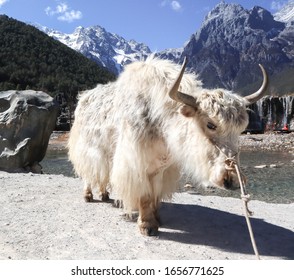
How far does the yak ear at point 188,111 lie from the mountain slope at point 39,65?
162 feet

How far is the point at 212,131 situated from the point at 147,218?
4.38 feet

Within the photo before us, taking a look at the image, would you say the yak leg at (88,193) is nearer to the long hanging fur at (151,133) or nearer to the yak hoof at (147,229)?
the long hanging fur at (151,133)


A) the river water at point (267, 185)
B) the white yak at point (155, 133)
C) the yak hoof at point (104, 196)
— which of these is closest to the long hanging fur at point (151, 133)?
the white yak at point (155, 133)

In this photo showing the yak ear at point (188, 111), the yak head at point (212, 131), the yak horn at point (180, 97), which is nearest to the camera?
the yak head at point (212, 131)

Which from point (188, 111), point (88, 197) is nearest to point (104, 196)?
point (88, 197)

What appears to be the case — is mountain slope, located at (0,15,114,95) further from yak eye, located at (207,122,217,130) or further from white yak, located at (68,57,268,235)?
yak eye, located at (207,122,217,130)

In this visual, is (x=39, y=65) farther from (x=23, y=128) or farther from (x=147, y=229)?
(x=147, y=229)

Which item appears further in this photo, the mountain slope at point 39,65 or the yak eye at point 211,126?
the mountain slope at point 39,65

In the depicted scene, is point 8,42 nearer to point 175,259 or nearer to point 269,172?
point 269,172

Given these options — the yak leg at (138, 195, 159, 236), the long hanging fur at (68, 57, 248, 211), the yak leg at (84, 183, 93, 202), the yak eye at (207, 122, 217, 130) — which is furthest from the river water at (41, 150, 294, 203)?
the yak eye at (207, 122, 217, 130)

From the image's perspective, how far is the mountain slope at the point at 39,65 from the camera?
5625 cm

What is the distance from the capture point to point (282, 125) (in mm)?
42156

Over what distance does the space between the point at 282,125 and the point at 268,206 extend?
38.0 metres

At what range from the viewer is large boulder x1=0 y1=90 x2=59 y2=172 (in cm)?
946
